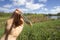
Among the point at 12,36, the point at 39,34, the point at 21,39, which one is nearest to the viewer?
the point at 12,36

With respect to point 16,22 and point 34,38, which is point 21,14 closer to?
point 16,22

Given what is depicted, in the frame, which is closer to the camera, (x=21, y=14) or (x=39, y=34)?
(x=21, y=14)

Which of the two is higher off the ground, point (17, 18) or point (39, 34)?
point (17, 18)

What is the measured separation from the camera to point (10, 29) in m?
0.96

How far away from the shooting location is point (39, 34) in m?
4.52

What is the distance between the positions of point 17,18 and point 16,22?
22mm

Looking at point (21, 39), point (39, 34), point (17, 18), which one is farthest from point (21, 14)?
point (39, 34)

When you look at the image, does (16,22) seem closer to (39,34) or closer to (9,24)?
(9,24)

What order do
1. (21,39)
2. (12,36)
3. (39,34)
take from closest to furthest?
(12,36)
(21,39)
(39,34)

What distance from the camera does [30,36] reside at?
14.5ft

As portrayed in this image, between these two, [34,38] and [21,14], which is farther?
[34,38]

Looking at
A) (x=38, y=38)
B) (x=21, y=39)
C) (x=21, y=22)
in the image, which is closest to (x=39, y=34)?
(x=38, y=38)

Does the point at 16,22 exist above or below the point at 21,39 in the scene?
above

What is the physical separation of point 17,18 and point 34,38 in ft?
11.2
